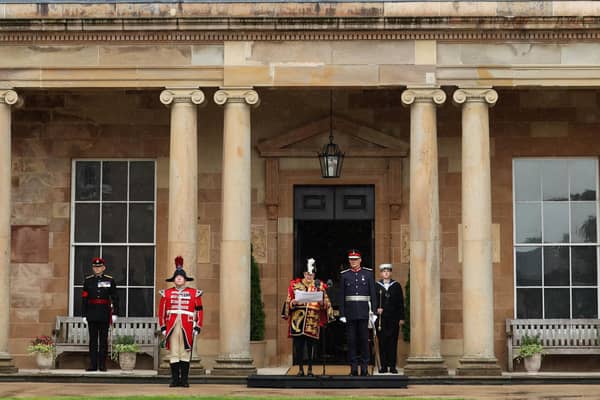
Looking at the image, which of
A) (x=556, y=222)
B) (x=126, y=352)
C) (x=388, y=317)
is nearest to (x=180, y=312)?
(x=126, y=352)

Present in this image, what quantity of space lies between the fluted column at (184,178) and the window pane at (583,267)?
709 cm

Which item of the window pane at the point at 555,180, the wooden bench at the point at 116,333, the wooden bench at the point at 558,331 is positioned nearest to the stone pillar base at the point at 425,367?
the wooden bench at the point at 558,331

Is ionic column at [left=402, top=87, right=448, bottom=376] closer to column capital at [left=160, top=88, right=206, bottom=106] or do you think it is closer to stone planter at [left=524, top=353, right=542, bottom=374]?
stone planter at [left=524, top=353, right=542, bottom=374]

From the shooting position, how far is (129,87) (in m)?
23.5

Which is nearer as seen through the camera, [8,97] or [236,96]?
[236,96]

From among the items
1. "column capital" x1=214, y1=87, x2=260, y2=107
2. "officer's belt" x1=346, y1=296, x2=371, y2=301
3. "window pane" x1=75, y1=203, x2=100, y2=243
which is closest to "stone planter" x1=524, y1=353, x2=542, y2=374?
"officer's belt" x1=346, y1=296, x2=371, y2=301

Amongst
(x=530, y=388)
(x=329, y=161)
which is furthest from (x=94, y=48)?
(x=530, y=388)

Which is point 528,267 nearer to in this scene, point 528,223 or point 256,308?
point 528,223

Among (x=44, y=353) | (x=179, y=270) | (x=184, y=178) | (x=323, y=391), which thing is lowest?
(x=323, y=391)

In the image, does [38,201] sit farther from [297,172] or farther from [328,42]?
[328,42]

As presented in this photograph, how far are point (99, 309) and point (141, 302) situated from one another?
1.66 metres

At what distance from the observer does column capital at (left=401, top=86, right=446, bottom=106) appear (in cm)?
2312

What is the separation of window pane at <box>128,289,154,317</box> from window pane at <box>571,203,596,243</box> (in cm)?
785

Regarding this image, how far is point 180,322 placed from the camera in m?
20.8
